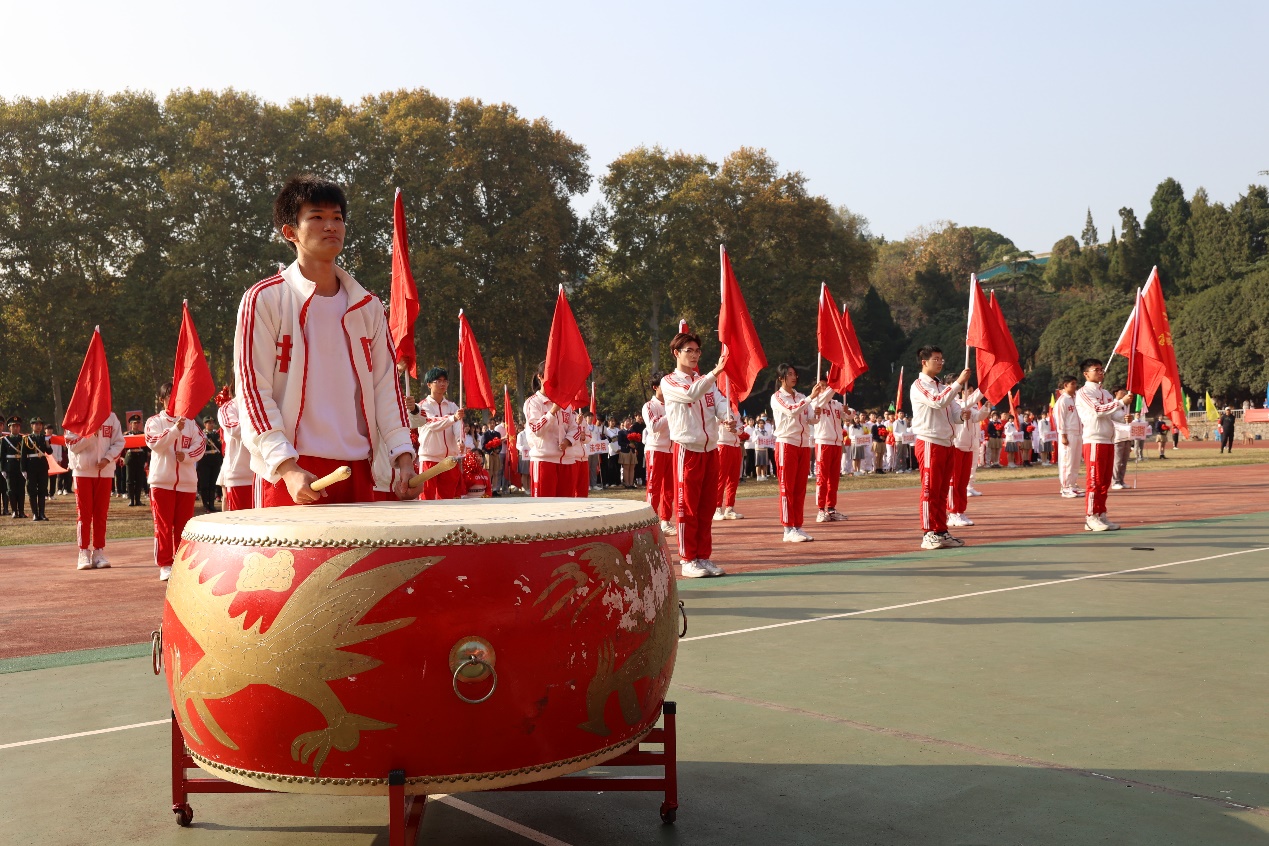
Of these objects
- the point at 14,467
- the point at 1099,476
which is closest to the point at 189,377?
the point at 1099,476

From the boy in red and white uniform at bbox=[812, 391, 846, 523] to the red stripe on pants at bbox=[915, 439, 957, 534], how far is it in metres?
4.05

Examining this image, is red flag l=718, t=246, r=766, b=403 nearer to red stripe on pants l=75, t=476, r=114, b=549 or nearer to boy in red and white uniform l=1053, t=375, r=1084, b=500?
red stripe on pants l=75, t=476, r=114, b=549

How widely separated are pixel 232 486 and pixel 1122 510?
40.8 feet

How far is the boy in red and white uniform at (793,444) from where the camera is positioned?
13.3 metres

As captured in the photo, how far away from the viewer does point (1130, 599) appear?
823cm

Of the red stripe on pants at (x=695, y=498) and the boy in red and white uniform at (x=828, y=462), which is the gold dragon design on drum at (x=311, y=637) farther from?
the boy in red and white uniform at (x=828, y=462)

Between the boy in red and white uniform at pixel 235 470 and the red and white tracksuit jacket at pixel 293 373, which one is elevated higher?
the red and white tracksuit jacket at pixel 293 373

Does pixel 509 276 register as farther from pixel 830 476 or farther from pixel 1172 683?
pixel 1172 683

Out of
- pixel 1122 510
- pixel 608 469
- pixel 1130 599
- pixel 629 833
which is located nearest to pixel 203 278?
pixel 608 469

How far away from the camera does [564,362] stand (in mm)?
13398

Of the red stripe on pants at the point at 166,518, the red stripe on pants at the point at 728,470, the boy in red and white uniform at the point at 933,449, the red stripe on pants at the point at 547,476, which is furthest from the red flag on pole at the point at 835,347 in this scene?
the red stripe on pants at the point at 166,518

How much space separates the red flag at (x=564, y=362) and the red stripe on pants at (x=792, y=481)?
265 cm

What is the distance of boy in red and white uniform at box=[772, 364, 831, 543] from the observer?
13.3 meters

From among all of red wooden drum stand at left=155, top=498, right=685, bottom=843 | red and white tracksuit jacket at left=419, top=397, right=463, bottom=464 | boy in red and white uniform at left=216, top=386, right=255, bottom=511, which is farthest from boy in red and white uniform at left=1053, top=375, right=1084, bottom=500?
red wooden drum stand at left=155, top=498, right=685, bottom=843
